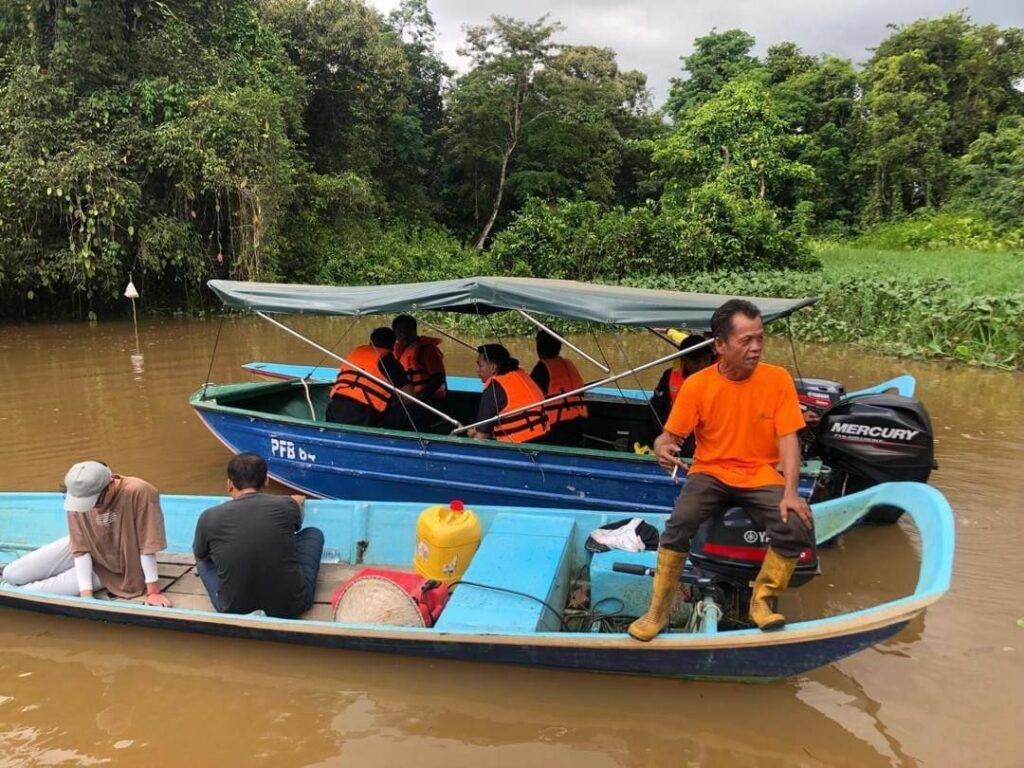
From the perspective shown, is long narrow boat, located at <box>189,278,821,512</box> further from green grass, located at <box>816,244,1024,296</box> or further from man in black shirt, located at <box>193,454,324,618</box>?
green grass, located at <box>816,244,1024,296</box>

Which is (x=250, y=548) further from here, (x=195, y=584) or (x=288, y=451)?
(x=288, y=451)

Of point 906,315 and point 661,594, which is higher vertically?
point 906,315

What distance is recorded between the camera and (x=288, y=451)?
6016mm

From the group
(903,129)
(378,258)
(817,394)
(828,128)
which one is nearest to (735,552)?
(817,394)

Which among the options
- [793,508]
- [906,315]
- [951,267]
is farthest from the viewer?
[951,267]

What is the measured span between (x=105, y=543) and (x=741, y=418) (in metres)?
3.44

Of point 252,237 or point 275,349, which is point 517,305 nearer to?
point 275,349

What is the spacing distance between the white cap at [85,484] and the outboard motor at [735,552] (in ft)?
9.85

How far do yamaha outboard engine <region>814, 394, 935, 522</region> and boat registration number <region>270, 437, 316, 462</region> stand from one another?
397cm

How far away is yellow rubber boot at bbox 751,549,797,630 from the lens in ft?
9.83

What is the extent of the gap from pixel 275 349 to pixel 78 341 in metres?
3.99

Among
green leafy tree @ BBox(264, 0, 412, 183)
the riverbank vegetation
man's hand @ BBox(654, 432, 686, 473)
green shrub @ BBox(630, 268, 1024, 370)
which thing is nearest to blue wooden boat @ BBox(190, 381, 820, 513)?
man's hand @ BBox(654, 432, 686, 473)

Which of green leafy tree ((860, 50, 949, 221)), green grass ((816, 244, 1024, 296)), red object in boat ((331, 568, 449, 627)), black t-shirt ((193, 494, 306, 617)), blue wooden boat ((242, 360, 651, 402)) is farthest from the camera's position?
green leafy tree ((860, 50, 949, 221))

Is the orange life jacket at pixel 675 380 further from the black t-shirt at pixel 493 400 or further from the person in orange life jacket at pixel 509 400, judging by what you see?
the black t-shirt at pixel 493 400
